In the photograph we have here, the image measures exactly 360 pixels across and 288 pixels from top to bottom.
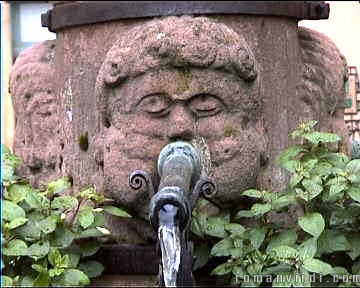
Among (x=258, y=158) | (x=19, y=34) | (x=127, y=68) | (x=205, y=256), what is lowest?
(x=19, y=34)

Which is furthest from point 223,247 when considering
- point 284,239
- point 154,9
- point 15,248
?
point 154,9

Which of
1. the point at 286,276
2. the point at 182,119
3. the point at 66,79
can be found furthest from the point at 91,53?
the point at 286,276

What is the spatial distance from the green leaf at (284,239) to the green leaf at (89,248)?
20.4 inches

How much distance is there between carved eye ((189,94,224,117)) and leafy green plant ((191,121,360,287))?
0.83ft

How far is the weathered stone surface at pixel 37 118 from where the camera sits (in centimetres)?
449

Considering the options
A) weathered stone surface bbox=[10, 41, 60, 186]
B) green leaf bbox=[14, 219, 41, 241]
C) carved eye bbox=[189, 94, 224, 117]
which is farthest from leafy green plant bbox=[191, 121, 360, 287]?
weathered stone surface bbox=[10, 41, 60, 186]

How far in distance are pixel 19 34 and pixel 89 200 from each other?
7.85 metres

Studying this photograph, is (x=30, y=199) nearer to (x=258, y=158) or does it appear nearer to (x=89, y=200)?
(x=89, y=200)

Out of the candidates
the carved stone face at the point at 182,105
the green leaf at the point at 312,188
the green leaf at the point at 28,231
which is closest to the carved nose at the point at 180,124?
the carved stone face at the point at 182,105

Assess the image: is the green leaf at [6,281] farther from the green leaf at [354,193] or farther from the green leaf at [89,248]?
the green leaf at [354,193]

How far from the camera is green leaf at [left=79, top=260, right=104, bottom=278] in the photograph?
13.0ft

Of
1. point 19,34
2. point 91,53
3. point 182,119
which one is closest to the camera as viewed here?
point 182,119

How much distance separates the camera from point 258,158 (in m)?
4.10

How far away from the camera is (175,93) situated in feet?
13.1
